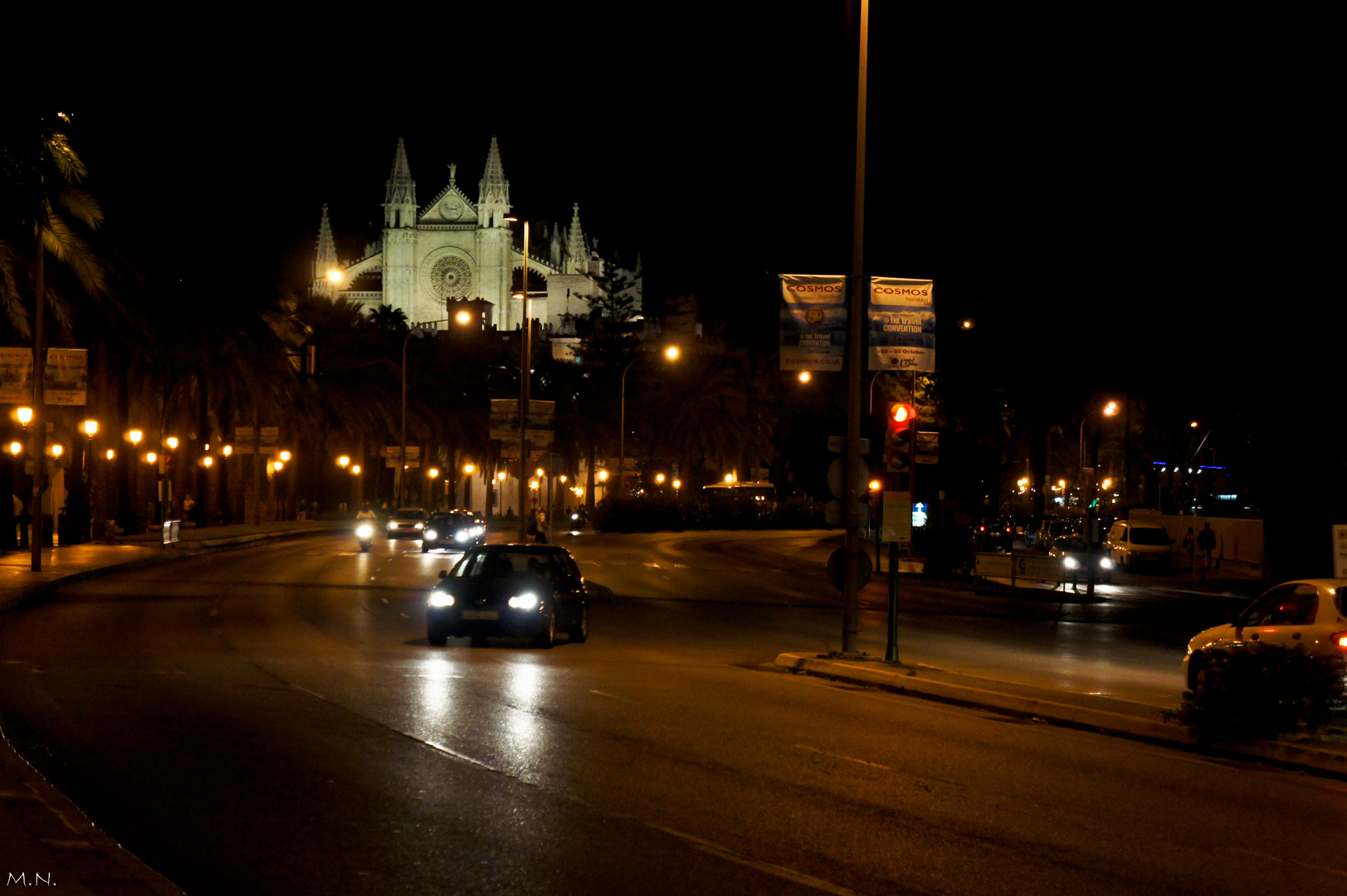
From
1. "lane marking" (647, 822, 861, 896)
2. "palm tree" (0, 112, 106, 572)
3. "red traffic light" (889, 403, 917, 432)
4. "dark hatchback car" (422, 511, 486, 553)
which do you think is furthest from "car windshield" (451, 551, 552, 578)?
"dark hatchback car" (422, 511, 486, 553)

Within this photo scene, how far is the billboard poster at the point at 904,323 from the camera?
18.8 m

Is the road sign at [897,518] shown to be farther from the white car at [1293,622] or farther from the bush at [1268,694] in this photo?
the bush at [1268,694]

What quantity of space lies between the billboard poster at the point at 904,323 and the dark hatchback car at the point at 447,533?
113 feet

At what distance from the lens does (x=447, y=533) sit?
51906mm

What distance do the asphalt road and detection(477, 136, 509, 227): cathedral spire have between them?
172 meters

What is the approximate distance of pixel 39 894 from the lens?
617 centimetres

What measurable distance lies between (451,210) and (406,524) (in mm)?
143453

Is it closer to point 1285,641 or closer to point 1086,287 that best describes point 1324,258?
point 1086,287

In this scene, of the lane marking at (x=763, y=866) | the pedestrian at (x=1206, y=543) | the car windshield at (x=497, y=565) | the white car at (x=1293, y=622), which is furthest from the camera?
the pedestrian at (x=1206, y=543)

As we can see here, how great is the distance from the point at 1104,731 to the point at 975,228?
18.1m

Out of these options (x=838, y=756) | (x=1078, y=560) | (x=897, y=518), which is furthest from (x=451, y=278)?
(x=838, y=756)

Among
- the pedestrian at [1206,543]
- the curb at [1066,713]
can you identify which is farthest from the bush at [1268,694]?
the pedestrian at [1206,543]

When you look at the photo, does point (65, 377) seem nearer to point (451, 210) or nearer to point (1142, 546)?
point (1142, 546)

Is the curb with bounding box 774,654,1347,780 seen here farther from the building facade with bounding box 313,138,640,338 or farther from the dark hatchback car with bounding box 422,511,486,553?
the building facade with bounding box 313,138,640,338
